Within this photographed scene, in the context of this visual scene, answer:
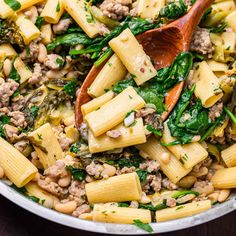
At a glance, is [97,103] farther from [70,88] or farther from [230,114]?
[230,114]

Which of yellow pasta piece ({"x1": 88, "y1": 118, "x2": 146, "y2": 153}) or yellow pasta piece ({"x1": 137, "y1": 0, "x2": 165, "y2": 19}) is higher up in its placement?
yellow pasta piece ({"x1": 137, "y1": 0, "x2": 165, "y2": 19})

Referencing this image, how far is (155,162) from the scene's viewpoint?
3.49m

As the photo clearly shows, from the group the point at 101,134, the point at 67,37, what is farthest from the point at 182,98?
the point at 67,37

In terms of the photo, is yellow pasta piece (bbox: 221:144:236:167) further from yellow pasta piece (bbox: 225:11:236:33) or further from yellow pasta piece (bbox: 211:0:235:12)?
yellow pasta piece (bbox: 211:0:235:12)

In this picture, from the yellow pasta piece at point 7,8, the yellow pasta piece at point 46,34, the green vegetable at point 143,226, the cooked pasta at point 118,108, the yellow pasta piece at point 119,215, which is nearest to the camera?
the green vegetable at point 143,226

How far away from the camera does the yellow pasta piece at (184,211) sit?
131 inches

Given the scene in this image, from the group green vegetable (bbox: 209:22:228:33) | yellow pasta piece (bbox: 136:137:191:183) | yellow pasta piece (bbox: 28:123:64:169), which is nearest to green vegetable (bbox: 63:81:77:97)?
yellow pasta piece (bbox: 28:123:64:169)

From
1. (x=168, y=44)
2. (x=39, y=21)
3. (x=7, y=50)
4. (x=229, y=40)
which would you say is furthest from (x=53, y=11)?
(x=229, y=40)

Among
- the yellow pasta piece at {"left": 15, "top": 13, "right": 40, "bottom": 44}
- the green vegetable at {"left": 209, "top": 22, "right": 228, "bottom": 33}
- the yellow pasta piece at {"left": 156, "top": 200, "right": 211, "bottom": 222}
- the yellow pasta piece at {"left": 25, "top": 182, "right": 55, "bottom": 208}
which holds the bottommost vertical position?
the yellow pasta piece at {"left": 156, "top": 200, "right": 211, "bottom": 222}

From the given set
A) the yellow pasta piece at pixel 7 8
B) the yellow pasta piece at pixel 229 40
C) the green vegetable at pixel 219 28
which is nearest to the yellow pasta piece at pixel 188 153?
the yellow pasta piece at pixel 229 40

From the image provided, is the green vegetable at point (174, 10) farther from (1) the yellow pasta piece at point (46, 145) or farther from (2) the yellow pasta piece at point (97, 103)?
(1) the yellow pasta piece at point (46, 145)

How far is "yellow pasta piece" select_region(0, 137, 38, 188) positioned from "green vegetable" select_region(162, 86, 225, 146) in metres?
0.75

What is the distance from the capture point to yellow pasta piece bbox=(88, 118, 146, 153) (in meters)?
3.39

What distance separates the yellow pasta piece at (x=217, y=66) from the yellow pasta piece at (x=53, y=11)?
3.05 feet
